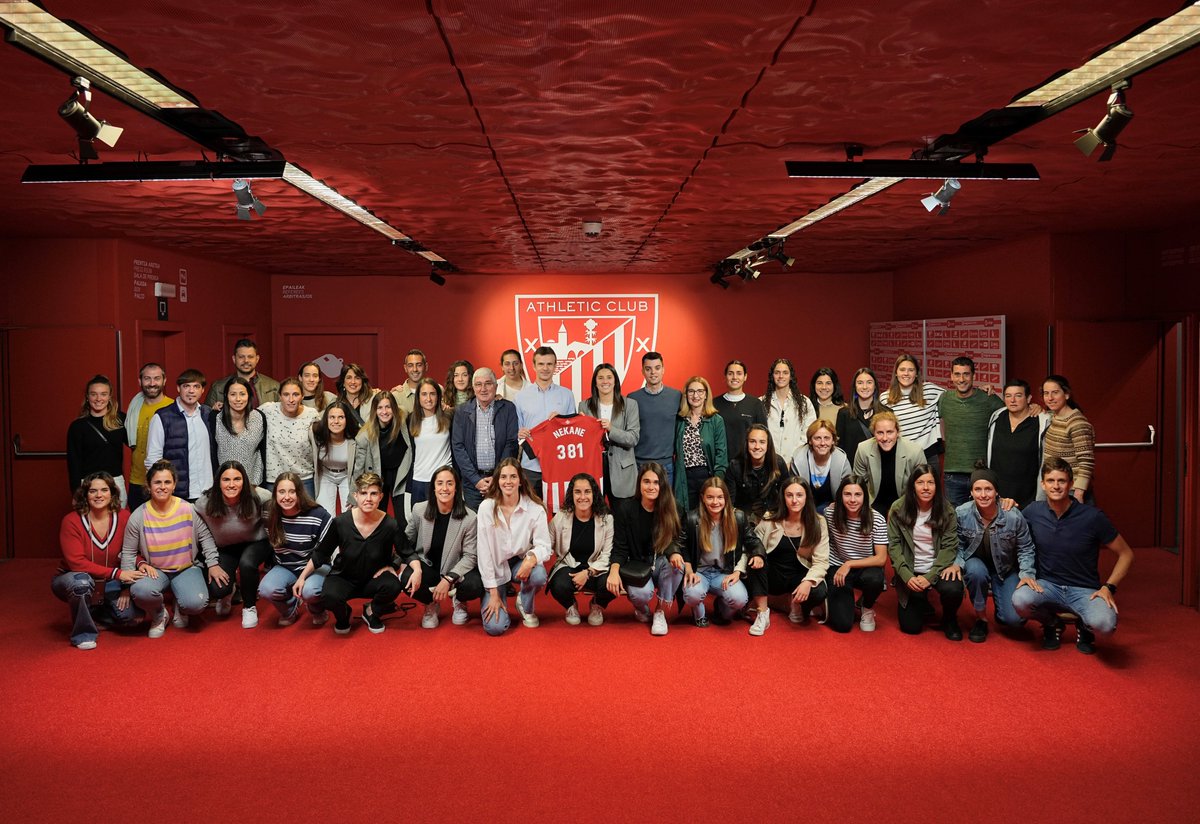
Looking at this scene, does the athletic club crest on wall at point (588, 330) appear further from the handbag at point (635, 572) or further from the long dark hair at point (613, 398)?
the handbag at point (635, 572)

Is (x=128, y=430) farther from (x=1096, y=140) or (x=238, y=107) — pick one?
(x=1096, y=140)

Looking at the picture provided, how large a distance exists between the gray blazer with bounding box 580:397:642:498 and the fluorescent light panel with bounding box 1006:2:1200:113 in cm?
322

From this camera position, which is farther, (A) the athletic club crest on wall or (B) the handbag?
(A) the athletic club crest on wall

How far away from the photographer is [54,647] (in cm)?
496

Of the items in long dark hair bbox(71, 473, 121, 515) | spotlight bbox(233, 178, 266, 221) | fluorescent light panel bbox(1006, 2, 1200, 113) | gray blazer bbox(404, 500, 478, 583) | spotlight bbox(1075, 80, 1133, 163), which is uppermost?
fluorescent light panel bbox(1006, 2, 1200, 113)

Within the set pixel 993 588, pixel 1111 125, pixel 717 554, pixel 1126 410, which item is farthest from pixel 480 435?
pixel 1126 410

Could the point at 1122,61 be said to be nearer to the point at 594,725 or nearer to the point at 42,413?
the point at 594,725

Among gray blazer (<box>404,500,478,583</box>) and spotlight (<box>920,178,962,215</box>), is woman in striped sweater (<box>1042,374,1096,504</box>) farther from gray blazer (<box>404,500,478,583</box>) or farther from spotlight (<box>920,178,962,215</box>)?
gray blazer (<box>404,500,478,583</box>)

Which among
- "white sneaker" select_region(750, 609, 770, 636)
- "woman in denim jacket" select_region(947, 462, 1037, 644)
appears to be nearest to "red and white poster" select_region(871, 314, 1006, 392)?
"woman in denim jacket" select_region(947, 462, 1037, 644)

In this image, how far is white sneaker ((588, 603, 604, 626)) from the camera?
5.29 m

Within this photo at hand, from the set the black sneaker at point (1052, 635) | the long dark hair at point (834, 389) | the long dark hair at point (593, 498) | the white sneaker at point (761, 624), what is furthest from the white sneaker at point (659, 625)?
the long dark hair at point (834, 389)

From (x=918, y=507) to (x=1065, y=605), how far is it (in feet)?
3.02

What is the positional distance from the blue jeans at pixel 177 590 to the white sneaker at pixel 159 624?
27 millimetres

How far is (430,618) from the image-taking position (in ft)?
17.3
